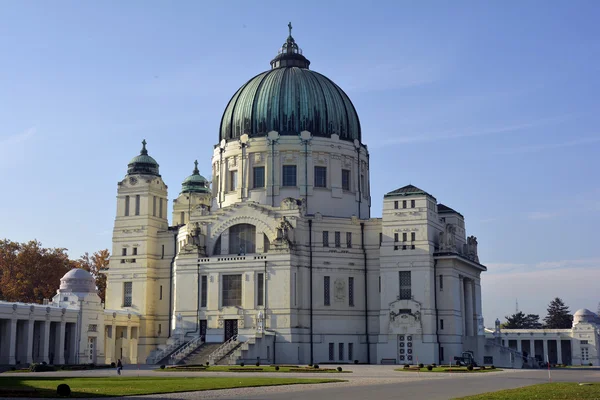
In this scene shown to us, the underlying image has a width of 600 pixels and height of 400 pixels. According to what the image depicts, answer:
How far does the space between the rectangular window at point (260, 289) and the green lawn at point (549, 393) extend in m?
47.7

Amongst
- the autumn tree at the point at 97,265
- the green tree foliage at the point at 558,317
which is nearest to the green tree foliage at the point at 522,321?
the green tree foliage at the point at 558,317

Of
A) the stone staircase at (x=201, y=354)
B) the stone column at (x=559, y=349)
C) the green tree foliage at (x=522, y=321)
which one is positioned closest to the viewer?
the stone staircase at (x=201, y=354)

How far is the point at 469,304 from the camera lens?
9444cm

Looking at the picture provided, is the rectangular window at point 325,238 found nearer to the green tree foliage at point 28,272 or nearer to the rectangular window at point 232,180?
the rectangular window at point 232,180

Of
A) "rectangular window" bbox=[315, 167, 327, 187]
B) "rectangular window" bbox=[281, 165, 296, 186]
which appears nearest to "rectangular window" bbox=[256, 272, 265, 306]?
"rectangular window" bbox=[281, 165, 296, 186]

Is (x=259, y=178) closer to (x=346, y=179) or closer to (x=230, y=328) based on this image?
(x=346, y=179)

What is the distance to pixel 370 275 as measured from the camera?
294 feet

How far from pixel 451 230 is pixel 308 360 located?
2108 cm

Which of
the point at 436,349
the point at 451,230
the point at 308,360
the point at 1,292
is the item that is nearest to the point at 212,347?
the point at 308,360

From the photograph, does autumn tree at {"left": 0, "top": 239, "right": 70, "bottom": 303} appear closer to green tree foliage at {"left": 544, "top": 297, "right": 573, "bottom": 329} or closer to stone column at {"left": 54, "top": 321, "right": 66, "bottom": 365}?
stone column at {"left": 54, "top": 321, "right": 66, "bottom": 365}

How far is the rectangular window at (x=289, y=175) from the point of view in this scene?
9444 centimetres

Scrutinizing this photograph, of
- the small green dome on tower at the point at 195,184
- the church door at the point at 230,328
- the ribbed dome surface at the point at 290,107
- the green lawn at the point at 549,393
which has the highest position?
the ribbed dome surface at the point at 290,107

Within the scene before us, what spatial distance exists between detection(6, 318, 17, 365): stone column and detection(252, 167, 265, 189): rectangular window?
3157cm

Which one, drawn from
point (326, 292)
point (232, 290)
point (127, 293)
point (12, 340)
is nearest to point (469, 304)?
point (326, 292)
